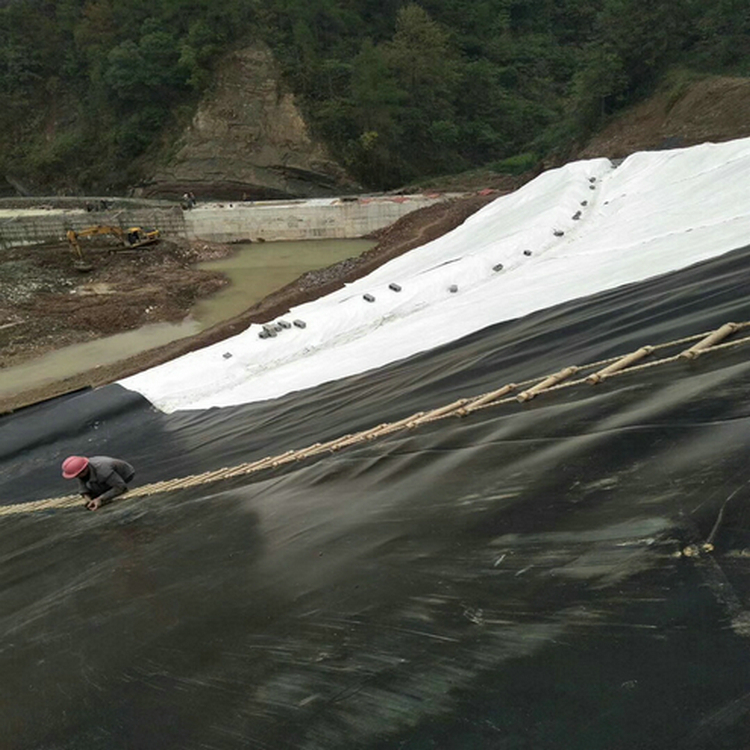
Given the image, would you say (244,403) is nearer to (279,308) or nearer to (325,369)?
(325,369)

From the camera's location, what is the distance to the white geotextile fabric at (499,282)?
23.4ft

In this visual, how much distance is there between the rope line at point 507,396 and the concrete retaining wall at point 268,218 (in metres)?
20.6

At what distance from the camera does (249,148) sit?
30.2 meters

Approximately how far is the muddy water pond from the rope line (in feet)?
31.9

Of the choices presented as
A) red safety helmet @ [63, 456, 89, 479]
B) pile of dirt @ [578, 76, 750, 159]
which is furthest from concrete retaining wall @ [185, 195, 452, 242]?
red safety helmet @ [63, 456, 89, 479]

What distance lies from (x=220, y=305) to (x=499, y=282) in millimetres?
10461

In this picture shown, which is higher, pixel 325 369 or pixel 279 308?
pixel 279 308

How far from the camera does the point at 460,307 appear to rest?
8.33 m

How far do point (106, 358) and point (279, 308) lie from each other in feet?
13.7

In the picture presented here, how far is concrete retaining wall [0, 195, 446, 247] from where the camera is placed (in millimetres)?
24203

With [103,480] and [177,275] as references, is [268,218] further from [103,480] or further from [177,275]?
[103,480]

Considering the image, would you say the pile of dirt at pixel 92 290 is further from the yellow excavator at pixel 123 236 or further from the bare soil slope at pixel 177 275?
the yellow excavator at pixel 123 236

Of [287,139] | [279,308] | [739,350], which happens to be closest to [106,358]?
[279,308]

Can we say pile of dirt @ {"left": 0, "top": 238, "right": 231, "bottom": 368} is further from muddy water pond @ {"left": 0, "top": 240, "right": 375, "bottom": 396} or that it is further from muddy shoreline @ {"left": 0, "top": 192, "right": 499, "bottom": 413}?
muddy water pond @ {"left": 0, "top": 240, "right": 375, "bottom": 396}
